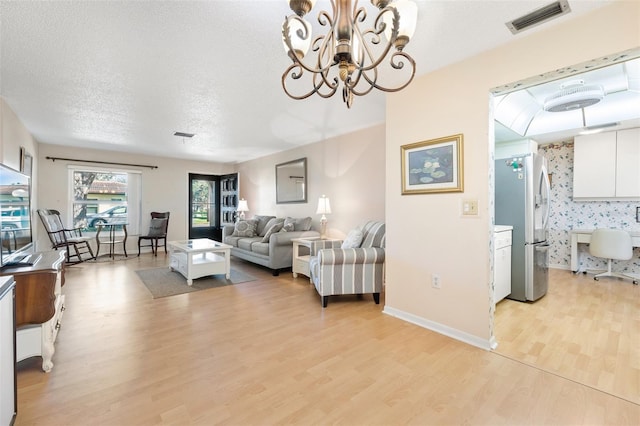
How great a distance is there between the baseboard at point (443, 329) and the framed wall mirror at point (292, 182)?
300 cm

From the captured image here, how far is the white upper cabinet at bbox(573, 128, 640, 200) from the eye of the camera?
12.9ft

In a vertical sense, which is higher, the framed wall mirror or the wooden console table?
the framed wall mirror

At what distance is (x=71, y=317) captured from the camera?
8.87ft

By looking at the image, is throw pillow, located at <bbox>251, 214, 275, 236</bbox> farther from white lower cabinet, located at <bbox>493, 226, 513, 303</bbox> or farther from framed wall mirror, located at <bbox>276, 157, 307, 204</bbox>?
white lower cabinet, located at <bbox>493, 226, 513, 303</bbox>

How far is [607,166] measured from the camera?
413cm

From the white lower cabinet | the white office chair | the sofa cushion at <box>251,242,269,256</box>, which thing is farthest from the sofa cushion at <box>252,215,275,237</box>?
the white office chair

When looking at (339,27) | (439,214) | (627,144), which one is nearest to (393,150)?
(439,214)

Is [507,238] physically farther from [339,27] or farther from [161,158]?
[161,158]

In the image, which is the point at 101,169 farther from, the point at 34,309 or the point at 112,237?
the point at 34,309

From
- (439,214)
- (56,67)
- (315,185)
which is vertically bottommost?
(439,214)

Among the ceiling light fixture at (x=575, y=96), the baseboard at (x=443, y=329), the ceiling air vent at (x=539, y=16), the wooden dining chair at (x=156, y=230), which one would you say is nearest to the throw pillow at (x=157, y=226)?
the wooden dining chair at (x=156, y=230)

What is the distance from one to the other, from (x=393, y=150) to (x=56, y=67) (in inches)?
120

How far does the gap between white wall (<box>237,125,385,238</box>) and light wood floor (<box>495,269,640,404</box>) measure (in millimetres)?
1951

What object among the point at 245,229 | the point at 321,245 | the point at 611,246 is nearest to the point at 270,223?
the point at 245,229
